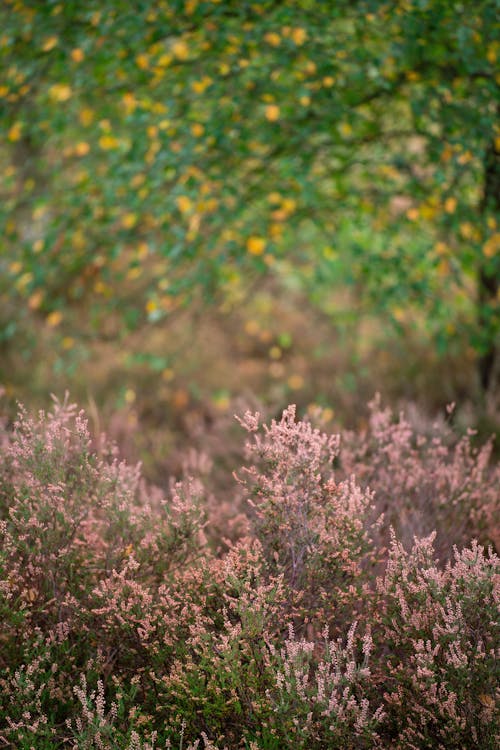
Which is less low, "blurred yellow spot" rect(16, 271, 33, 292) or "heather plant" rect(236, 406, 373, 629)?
"blurred yellow spot" rect(16, 271, 33, 292)

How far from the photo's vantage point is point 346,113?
15.2ft

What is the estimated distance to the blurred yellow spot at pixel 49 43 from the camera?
4641mm

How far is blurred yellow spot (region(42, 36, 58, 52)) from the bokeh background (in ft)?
0.11

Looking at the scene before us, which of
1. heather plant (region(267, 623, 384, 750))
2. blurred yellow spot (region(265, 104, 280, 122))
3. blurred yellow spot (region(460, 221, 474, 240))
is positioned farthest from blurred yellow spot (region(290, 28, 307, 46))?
heather plant (region(267, 623, 384, 750))

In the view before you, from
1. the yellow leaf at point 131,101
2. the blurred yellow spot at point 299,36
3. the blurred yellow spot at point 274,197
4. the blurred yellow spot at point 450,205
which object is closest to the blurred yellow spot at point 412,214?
the blurred yellow spot at point 450,205

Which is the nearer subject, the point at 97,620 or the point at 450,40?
the point at 97,620

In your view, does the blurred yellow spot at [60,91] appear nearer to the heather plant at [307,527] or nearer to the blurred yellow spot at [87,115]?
the blurred yellow spot at [87,115]

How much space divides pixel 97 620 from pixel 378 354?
5.53m

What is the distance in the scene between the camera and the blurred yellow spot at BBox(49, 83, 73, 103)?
5105mm

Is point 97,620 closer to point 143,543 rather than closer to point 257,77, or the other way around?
point 143,543

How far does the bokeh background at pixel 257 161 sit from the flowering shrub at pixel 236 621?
145 cm

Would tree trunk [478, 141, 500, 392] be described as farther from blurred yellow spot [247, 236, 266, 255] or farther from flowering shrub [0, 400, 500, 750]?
flowering shrub [0, 400, 500, 750]

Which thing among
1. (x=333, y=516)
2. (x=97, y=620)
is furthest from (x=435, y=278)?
(x=97, y=620)

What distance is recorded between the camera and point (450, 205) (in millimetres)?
4723
